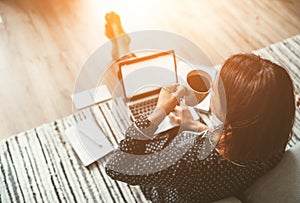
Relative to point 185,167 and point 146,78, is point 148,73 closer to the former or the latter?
point 146,78

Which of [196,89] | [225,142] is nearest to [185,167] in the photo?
[225,142]

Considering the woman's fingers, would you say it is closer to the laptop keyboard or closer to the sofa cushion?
the laptop keyboard

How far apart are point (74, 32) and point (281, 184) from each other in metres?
1.73

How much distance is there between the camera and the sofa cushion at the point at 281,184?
1196 millimetres

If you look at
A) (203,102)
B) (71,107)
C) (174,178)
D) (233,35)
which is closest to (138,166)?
(174,178)

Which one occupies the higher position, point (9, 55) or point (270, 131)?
point (9, 55)

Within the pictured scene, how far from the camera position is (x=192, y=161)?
3.93 ft

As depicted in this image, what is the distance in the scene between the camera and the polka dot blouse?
47.2 inches

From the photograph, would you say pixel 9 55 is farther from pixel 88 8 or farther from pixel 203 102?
pixel 203 102

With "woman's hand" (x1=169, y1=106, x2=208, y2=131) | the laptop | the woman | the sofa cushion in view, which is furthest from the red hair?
the laptop

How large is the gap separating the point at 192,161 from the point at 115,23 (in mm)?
1266

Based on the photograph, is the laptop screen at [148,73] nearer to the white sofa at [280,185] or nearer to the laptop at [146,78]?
the laptop at [146,78]

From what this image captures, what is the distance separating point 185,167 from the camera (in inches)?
47.5

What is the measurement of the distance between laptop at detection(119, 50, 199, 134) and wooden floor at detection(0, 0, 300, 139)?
0.42 meters
